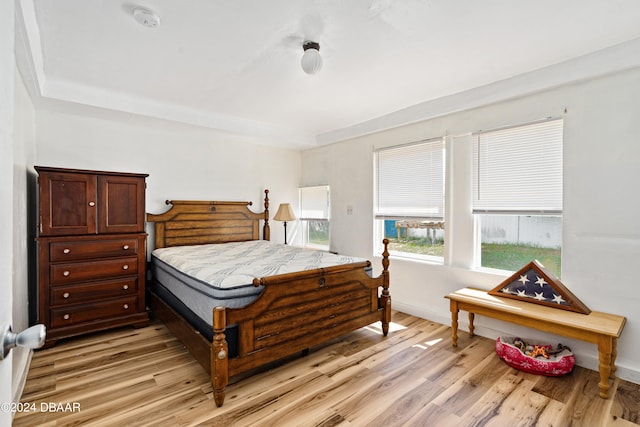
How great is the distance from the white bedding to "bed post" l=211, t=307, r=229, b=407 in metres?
0.23

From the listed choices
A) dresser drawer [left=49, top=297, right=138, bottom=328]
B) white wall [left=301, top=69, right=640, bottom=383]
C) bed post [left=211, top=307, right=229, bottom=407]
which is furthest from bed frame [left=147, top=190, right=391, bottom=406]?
white wall [left=301, top=69, right=640, bottom=383]

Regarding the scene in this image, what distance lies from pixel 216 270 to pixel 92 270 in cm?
156

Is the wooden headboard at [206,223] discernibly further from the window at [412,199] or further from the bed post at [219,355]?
the bed post at [219,355]

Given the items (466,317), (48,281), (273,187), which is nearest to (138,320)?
(48,281)

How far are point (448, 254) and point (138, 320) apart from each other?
3.49 meters

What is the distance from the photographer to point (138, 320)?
11.2 ft

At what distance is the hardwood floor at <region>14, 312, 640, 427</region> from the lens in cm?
199

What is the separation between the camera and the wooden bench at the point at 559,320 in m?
2.20

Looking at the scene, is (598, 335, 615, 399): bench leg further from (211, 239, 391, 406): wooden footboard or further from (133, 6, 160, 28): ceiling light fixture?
(133, 6, 160, 28): ceiling light fixture

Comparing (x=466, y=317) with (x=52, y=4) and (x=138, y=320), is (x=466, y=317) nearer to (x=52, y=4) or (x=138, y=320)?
(x=138, y=320)

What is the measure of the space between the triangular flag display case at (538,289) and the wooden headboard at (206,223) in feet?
11.0

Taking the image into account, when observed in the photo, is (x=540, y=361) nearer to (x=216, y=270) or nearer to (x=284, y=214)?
(x=216, y=270)

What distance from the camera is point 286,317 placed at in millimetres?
2449

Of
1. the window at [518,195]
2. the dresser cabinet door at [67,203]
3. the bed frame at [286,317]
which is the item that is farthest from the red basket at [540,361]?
the dresser cabinet door at [67,203]
